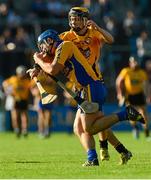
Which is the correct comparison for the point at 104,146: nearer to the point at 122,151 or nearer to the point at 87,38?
the point at 122,151

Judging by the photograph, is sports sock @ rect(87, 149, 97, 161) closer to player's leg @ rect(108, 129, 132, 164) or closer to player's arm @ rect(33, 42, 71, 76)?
player's leg @ rect(108, 129, 132, 164)

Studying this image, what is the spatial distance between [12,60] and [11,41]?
2.90 feet

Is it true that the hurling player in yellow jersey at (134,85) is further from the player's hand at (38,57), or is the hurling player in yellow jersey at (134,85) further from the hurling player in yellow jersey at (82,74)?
the player's hand at (38,57)

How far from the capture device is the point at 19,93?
27578mm

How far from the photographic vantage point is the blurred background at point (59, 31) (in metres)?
29.1

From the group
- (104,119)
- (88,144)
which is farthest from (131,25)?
(104,119)

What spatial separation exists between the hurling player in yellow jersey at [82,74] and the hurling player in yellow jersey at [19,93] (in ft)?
47.5

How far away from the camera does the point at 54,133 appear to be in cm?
2925

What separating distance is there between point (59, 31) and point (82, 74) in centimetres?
1703

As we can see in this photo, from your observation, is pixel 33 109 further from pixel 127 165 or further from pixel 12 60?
pixel 127 165

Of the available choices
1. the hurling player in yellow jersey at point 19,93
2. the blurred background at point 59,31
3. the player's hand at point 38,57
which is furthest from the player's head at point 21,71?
the player's hand at point 38,57

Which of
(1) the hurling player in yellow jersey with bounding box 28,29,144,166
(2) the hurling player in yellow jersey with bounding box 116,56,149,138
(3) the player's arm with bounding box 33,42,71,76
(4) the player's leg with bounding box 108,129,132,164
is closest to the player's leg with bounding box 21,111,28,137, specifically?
(2) the hurling player in yellow jersey with bounding box 116,56,149,138

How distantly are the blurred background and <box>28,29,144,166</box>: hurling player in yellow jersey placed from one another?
15900mm

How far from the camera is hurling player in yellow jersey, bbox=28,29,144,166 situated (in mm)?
12039
